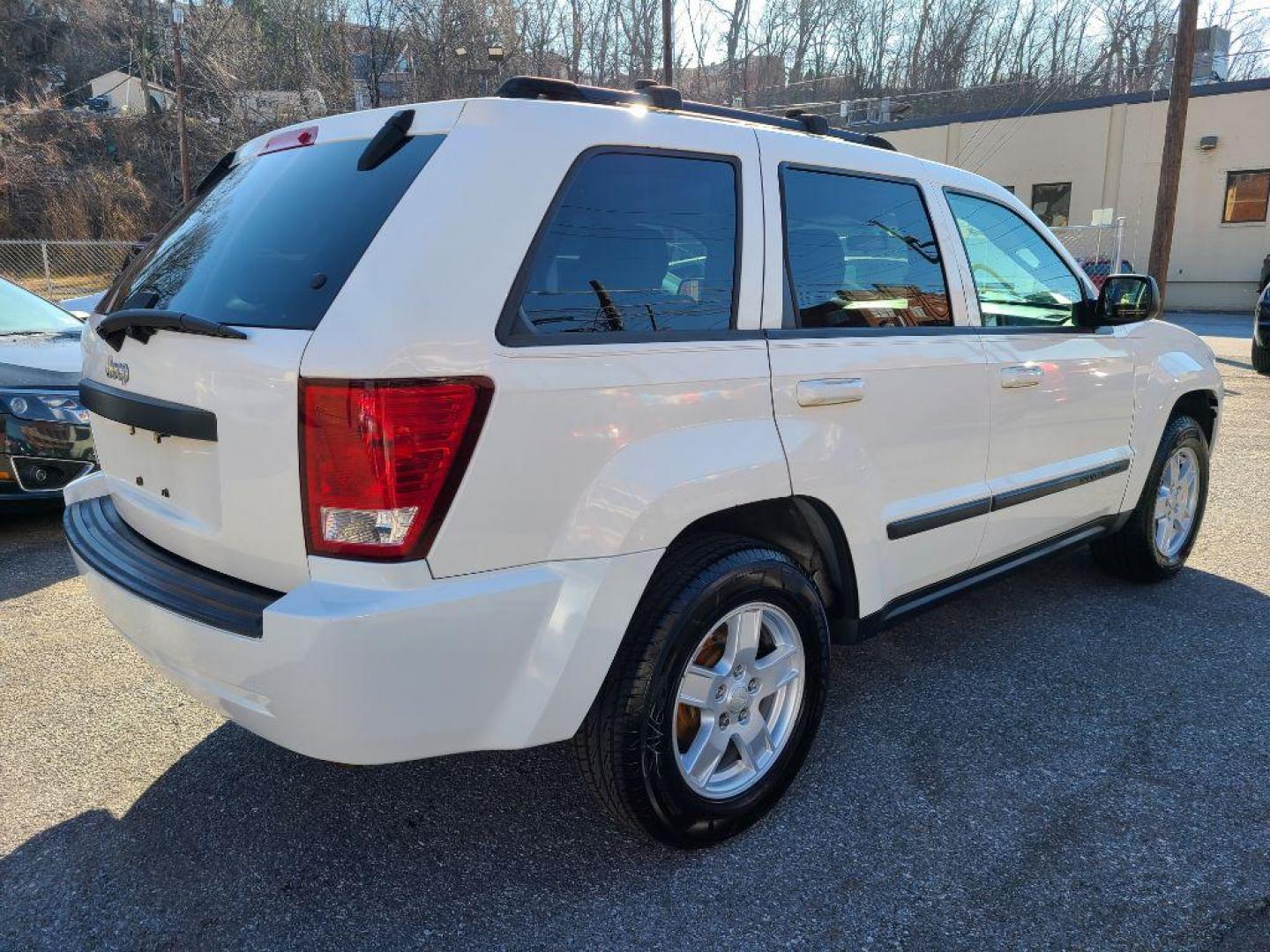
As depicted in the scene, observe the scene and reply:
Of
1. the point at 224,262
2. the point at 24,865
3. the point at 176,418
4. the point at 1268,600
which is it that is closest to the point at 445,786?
the point at 24,865

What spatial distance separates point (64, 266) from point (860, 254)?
893 inches

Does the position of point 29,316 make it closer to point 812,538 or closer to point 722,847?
point 812,538

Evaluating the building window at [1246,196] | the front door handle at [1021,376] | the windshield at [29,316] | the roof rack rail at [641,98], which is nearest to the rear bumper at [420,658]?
the roof rack rail at [641,98]

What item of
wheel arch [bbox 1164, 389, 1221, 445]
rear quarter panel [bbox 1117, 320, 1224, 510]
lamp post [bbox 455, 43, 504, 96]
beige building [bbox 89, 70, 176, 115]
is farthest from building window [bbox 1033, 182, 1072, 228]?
beige building [bbox 89, 70, 176, 115]

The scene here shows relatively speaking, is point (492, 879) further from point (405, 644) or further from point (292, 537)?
point (292, 537)

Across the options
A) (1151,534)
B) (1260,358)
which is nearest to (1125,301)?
(1151,534)

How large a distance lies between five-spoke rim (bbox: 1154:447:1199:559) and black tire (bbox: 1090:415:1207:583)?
2cm

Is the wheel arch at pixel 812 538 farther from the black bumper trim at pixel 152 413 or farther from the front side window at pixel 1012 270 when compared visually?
the black bumper trim at pixel 152 413

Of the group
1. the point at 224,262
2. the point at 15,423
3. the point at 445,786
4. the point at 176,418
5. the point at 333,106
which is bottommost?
the point at 445,786

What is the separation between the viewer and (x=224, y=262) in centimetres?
235

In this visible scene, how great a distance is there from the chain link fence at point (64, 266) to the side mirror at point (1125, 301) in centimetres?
1964

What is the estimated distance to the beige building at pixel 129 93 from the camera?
1481 inches

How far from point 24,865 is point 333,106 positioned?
3443 centimetres

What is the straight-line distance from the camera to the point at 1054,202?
27.2 metres
